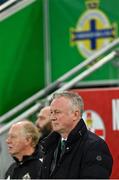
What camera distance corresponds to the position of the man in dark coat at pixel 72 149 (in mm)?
4199

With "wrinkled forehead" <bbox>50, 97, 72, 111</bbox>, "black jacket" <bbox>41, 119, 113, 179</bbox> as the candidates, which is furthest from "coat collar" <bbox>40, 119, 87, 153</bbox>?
"wrinkled forehead" <bbox>50, 97, 72, 111</bbox>

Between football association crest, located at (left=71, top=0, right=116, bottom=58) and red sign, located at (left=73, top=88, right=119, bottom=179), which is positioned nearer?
red sign, located at (left=73, top=88, right=119, bottom=179)

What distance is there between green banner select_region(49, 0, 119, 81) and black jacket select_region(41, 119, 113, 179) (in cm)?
384

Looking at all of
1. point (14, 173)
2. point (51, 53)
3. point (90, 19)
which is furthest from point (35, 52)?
point (14, 173)

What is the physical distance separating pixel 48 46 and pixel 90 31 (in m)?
0.59

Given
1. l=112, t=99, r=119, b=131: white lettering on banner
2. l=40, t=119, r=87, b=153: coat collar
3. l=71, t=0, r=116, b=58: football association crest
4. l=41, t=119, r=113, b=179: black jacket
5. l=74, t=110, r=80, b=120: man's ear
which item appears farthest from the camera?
l=71, t=0, r=116, b=58: football association crest

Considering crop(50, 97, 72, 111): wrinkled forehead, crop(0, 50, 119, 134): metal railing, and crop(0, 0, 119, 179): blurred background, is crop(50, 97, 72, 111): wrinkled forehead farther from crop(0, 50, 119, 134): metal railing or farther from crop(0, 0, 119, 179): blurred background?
crop(0, 0, 119, 179): blurred background

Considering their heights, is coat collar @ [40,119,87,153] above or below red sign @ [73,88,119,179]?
below

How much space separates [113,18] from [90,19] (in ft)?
1.04

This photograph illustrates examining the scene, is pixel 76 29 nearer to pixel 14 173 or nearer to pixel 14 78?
pixel 14 78

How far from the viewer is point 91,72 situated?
711 cm

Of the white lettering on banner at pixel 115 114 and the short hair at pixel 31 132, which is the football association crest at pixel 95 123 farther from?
the short hair at pixel 31 132

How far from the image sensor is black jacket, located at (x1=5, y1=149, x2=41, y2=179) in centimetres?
500

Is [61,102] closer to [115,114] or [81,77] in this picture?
[115,114]
